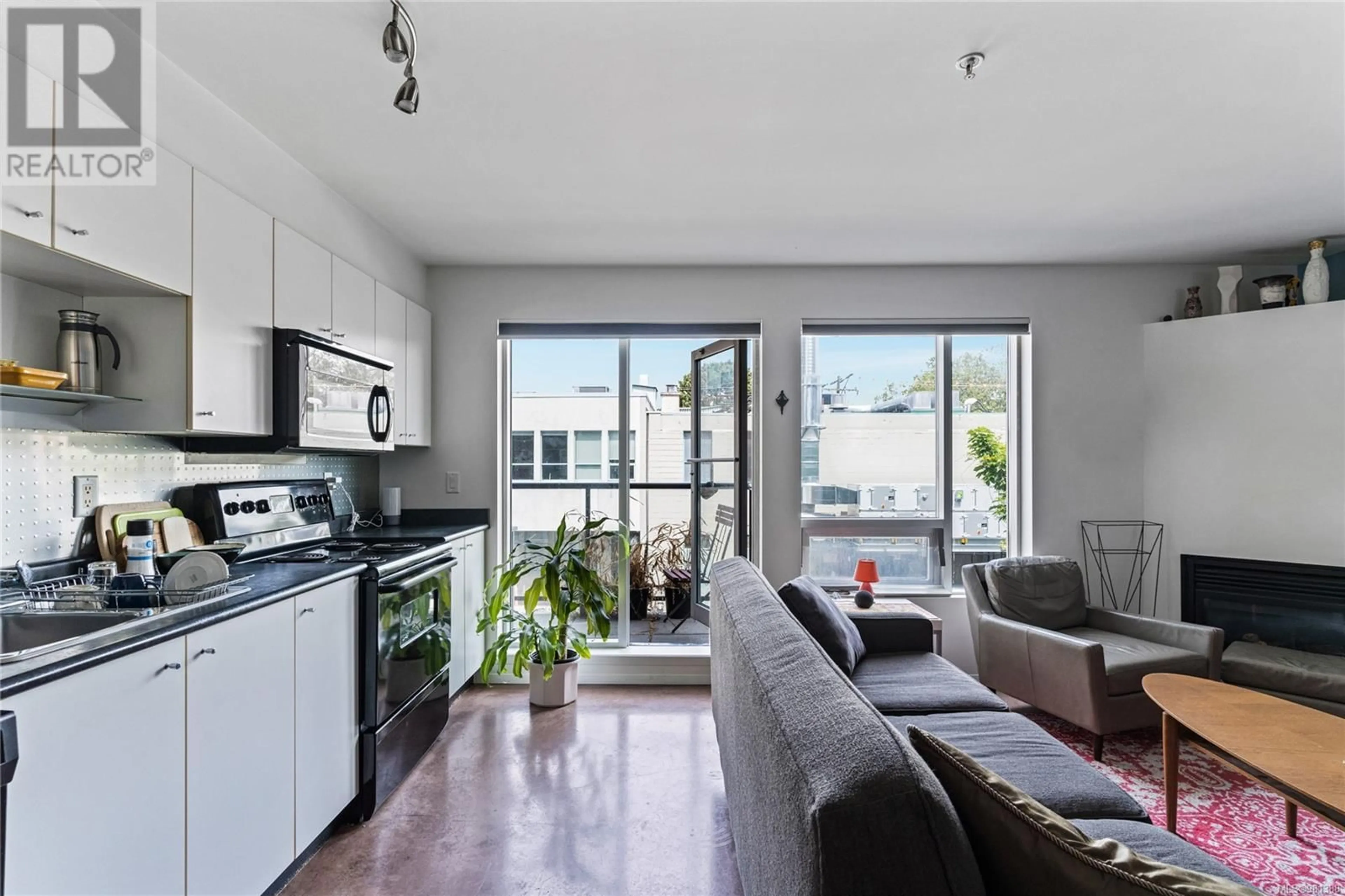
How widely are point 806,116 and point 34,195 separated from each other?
6.76 ft

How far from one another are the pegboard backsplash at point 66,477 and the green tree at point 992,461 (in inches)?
155

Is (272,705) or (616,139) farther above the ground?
(616,139)

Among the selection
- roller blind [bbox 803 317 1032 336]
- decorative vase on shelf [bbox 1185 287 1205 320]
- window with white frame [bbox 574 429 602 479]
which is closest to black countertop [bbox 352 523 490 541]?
window with white frame [bbox 574 429 602 479]

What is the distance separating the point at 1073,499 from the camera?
3.73 metres

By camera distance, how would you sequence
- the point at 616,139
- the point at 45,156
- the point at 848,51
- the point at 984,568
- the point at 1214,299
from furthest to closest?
the point at 1214,299
the point at 984,568
the point at 616,139
the point at 848,51
the point at 45,156

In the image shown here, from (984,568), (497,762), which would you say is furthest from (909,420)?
(497,762)

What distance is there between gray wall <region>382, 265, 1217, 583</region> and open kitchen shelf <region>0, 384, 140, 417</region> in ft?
6.42

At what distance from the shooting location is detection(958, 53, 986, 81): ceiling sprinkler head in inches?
69.3

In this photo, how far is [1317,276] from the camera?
3.20 m

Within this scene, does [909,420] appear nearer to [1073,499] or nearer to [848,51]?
[1073,499]

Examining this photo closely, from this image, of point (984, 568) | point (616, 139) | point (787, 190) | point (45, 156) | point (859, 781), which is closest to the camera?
point (859, 781)

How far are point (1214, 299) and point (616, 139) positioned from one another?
371cm

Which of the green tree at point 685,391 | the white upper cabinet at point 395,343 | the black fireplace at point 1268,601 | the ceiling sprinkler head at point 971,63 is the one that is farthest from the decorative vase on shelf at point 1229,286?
the white upper cabinet at point 395,343

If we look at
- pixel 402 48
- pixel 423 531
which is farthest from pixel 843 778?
pixel 423 531
